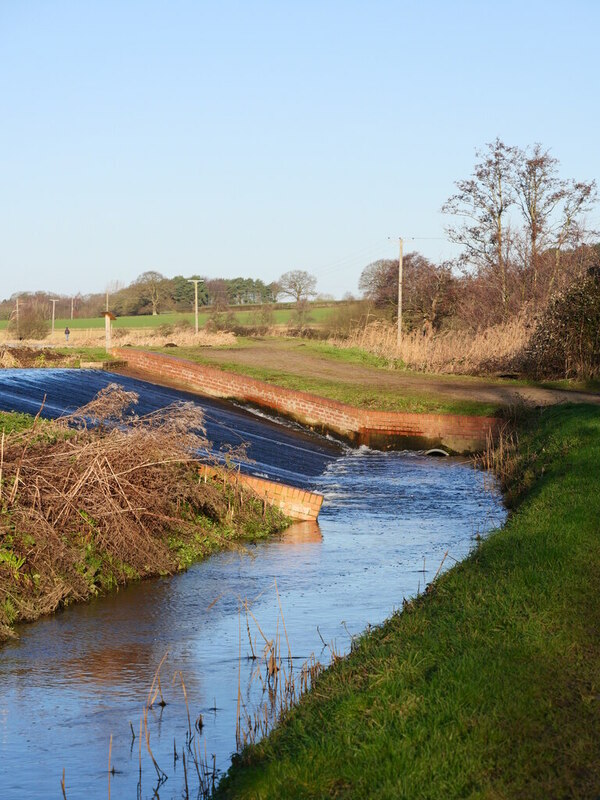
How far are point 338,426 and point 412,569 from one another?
1176 cm

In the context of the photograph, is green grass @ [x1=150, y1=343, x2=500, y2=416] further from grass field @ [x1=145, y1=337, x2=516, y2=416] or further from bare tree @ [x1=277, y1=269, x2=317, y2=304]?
bare tree @ [x1=277, y1=269, x2=317, y2=304]

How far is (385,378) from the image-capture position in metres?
27.7

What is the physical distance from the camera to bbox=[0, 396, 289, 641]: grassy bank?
887 cm

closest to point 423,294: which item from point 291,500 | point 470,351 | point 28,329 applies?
point 470,351

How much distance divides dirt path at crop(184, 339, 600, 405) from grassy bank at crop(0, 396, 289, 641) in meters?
12.1

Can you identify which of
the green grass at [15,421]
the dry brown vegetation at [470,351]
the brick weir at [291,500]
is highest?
the dry brown vegetation at [470,351]

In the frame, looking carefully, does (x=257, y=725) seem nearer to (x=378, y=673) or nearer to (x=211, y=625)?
(x=378, y=673)

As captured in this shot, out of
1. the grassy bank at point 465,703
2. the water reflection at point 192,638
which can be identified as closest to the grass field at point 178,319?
the water reflection at point 192,638

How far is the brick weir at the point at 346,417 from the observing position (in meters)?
21.0

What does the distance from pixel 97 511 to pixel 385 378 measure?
1852 cm

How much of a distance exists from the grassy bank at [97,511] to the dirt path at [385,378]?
12098 mm

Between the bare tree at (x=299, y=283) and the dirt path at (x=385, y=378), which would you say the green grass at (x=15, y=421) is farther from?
the bare tree at (x=299, y=283)

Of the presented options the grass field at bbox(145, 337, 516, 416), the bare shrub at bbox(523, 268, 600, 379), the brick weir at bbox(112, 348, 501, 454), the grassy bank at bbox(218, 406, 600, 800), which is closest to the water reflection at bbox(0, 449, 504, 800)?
the grassy bank at bbox(218, 406, 600, 800)

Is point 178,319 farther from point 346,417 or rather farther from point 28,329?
point 346,417
